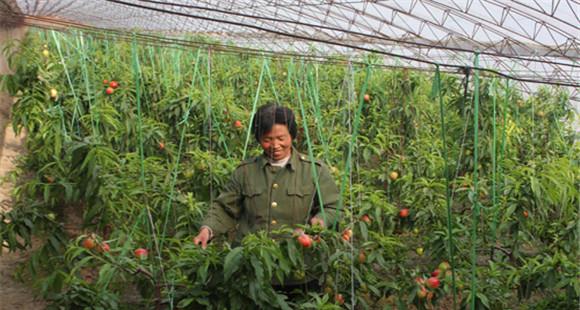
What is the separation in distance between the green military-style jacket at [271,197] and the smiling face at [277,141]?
0.04m

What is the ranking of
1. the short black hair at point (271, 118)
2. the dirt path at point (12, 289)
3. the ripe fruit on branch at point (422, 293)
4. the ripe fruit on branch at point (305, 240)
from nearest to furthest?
the ripe fruit on branch at point (305, 240), the short black hair at point (271, 118), the ripe fruit on branch at point (422, 293), the dirt path at point (12, 289)

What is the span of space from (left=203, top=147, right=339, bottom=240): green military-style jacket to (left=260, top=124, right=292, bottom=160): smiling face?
4cm

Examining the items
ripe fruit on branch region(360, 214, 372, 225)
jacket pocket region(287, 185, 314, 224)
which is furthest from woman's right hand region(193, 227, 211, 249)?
ripe fruit on branch region(360, 214, 372, 225)

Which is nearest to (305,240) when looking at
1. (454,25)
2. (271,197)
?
(271,197)

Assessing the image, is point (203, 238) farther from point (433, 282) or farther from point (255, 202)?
point (433, 282)

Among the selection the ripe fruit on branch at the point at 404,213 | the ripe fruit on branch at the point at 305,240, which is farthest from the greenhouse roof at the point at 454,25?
the ripe fruit on branch at the point at 305,240

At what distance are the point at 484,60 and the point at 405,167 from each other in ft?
25.2

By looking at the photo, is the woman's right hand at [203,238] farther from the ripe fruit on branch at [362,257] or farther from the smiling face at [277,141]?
the ripe fruit on branch at [362,257]

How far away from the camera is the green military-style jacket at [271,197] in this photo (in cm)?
221

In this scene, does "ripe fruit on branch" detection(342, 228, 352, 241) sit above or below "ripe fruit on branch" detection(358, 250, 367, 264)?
above

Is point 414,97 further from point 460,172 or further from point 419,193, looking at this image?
point 419,193

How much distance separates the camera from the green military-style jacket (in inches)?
87.2

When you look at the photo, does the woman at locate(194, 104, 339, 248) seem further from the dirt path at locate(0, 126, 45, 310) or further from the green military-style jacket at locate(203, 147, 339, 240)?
the dirt path at locate(0, 126, 45, 310)

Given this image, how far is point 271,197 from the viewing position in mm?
2219
